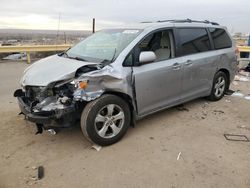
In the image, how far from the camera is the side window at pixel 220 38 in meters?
5.54

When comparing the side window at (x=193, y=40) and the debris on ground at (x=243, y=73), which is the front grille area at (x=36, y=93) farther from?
the debris on ground at (x=243, y=73)

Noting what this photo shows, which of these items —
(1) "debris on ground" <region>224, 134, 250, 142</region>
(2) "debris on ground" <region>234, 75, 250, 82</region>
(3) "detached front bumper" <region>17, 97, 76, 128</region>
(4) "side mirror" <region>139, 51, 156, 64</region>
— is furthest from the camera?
(2) "debris on ground" <region>234, 75, 250, 82</region>

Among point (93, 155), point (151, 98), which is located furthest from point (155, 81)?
point (93, 155)

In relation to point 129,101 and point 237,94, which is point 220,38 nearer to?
point 237,94

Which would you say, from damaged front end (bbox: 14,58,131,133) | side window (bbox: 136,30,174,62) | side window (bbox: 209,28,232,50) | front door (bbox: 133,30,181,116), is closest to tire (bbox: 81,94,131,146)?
damaged front end (bbox: 14,58,131,133)

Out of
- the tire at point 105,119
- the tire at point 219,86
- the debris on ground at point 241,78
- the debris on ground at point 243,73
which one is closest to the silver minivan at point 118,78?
the tire at point 105,119

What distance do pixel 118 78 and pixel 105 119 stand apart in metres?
0.62

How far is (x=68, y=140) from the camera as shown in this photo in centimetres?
404

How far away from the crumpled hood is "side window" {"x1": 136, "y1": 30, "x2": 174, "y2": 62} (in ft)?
4.17

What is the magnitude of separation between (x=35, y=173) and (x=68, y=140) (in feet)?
3.00

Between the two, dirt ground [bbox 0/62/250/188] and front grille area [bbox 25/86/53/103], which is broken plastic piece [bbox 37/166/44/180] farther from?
front grille area [bbox 25/86/53/103]

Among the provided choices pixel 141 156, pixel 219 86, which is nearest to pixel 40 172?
Result: pixel 141 156

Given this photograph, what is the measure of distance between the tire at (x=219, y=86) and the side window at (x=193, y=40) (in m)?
0.76

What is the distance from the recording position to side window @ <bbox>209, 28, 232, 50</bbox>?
554 centimetres
